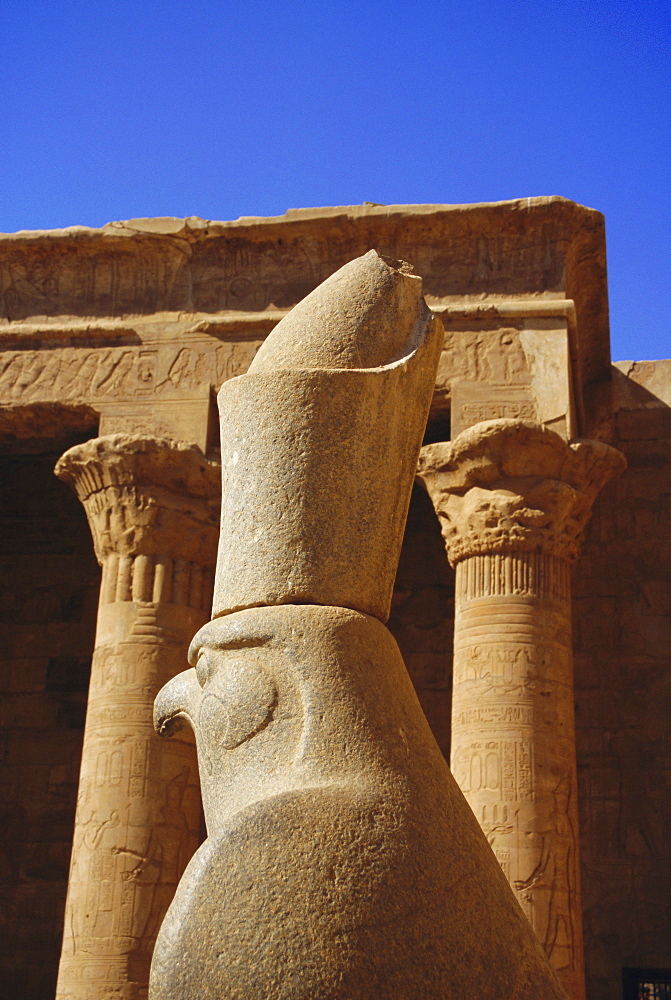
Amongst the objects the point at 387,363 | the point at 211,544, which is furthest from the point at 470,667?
the point at 387,363

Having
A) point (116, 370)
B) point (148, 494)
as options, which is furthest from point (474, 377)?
point (116, 370)

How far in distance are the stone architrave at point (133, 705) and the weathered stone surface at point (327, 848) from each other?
5.32 m

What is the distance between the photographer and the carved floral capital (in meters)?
8.90

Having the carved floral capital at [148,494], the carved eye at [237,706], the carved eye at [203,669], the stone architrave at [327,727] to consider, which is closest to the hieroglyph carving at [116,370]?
the carved floral capital at [148,494]

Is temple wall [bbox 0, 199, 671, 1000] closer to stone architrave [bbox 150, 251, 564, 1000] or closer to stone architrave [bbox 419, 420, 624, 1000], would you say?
stone architrave [bbox 419, 420, 624, 1000]

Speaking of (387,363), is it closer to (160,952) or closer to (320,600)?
(320,600)

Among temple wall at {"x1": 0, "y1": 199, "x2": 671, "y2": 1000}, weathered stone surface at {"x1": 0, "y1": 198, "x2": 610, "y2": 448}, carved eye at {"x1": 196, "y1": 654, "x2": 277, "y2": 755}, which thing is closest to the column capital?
temple wall at {"x1": 0, "y1": 199, "x2": 671, "y2": 1000}

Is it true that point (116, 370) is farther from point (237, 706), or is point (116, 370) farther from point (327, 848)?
point (327, 848)

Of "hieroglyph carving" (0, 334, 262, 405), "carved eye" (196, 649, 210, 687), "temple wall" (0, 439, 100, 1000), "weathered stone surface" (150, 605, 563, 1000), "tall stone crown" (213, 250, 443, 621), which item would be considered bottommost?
"weathered stone surface" (150, 605, 563, 1000)

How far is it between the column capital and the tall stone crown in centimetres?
483

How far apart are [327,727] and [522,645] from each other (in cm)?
513

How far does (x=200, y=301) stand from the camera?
9.84 metres

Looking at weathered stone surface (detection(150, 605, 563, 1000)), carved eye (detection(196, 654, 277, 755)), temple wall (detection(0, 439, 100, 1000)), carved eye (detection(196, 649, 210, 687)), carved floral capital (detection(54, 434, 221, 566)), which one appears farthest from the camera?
temple wall (detection(0, 439, 100, 1000))

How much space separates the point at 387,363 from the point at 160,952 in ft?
5.22
